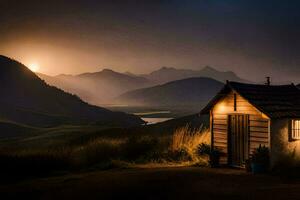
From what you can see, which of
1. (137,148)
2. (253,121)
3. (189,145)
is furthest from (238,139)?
(137,148)

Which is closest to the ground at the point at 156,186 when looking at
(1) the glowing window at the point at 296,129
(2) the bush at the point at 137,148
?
(1) the glowing window at the point at 296,129

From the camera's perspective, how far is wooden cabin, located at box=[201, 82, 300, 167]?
17141mm

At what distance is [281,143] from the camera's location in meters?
17.3

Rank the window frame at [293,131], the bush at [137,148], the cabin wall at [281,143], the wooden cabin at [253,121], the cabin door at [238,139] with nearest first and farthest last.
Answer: the cabin wall at [281,143], the wooden cabin at [253,121], the window frame at [293,131], the cabin door at [238,139], the bush at [137,148]

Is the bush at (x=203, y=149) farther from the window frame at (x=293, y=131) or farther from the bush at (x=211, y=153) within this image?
the window frame at (x=293, y=131)

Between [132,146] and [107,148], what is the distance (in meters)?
1.35

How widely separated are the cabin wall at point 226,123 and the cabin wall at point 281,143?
29 centimetres

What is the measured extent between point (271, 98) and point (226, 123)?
231 cm

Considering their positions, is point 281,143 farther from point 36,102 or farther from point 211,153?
point 36,102

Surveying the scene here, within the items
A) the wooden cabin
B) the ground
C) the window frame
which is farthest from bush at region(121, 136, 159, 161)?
the window frame

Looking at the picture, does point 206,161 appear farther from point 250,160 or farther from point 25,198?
point 25,198

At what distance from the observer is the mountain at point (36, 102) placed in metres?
96.2

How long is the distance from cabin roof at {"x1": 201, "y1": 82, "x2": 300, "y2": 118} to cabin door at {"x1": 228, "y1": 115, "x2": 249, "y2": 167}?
981 mm

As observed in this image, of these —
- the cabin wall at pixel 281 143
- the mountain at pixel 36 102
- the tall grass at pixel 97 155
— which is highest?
the mountain at pixel 36 102
